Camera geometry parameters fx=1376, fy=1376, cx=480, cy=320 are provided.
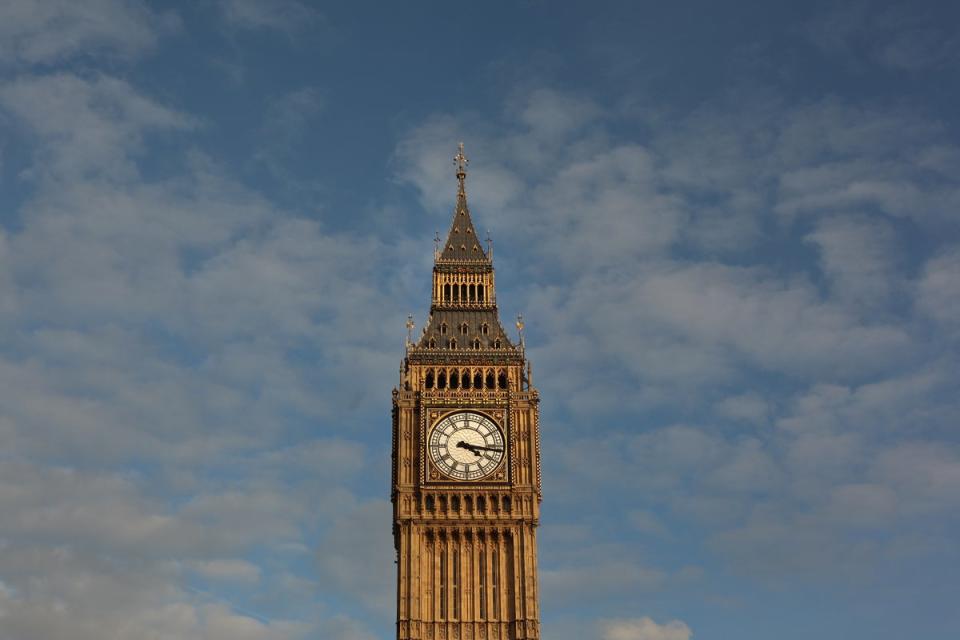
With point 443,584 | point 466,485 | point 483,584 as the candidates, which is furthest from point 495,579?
point 466,485

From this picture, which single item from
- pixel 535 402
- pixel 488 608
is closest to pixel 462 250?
pixel 535 402

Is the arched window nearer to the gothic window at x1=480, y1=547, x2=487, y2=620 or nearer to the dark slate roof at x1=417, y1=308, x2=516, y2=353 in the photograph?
the gothic window at x1=480, y1=547, x2=487, y2=620

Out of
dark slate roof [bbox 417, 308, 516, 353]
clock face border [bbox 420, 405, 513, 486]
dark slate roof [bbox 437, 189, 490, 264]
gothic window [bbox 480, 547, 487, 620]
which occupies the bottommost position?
gothic window [bbox 480, 547, 487, 620]

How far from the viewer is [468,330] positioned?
110500 millimetres

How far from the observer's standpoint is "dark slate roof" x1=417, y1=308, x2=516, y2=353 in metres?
109

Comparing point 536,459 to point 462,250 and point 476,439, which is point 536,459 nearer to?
point 476,439

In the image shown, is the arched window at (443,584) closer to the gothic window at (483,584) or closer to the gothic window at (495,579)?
the gothic window at (483,584)

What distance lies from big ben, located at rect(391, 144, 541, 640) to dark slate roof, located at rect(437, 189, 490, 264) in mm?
6639

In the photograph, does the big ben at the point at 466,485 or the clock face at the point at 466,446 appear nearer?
the big ben at the point at 466,485

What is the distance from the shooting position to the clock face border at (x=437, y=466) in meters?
103

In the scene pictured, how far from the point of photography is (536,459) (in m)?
104

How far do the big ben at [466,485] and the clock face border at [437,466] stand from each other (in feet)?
0.25

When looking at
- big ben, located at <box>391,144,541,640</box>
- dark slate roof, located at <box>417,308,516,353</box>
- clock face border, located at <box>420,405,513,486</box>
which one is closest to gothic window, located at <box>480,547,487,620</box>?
big ben, located at <box>391,144,541,640</box>

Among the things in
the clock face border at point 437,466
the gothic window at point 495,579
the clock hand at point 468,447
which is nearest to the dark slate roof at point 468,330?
the clock face border at point 437,466
